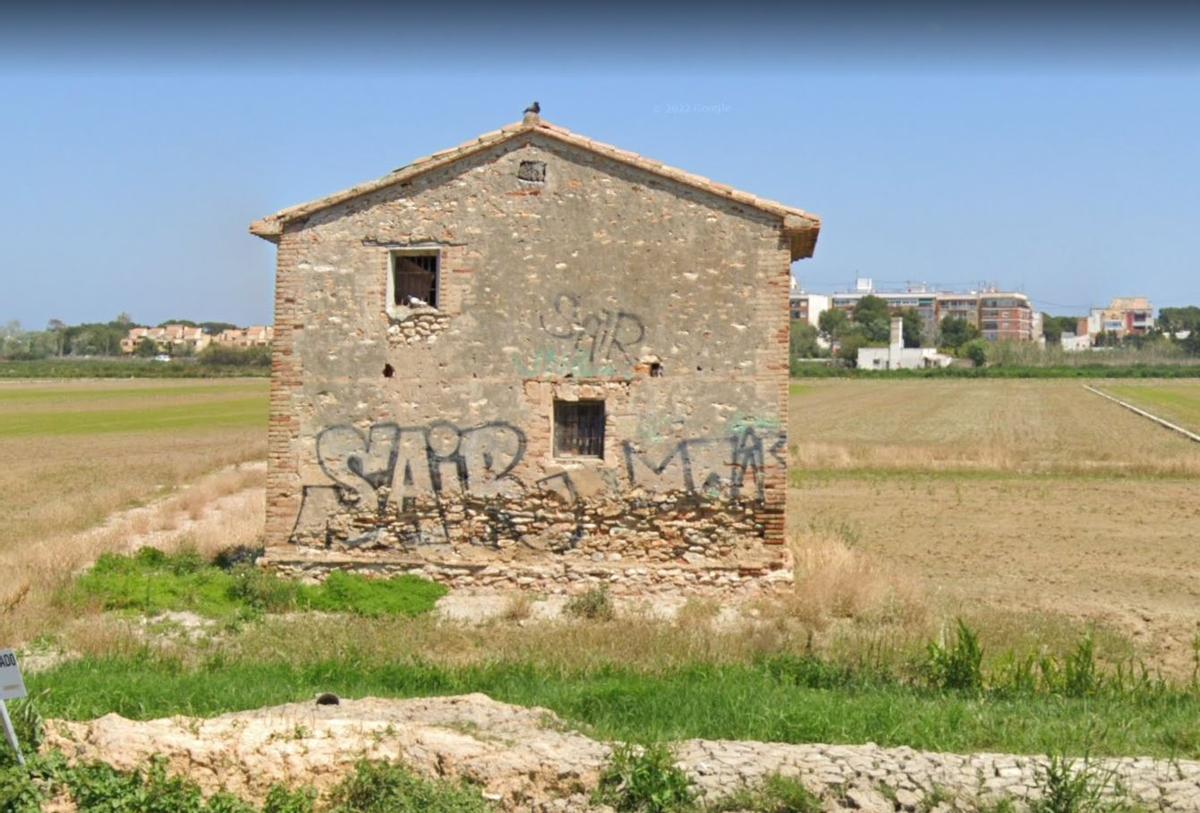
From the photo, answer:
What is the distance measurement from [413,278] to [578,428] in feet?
9.87

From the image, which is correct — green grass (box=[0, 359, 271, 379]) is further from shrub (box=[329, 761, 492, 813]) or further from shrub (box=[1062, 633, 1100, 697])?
shrub (box=[329, 761, 492, 813])

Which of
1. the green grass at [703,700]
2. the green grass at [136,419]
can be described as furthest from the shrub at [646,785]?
the green grass at [136,419]

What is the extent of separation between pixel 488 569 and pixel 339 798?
310 inches

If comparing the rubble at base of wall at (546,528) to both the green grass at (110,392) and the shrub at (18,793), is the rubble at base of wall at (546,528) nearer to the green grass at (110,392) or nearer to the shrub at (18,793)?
the shrub at (18,793)

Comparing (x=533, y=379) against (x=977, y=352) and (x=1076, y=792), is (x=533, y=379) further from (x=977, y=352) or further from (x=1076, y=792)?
(x=977, y=352)

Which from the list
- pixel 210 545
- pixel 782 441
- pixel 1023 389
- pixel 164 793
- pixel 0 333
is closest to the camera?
pixel 164 793

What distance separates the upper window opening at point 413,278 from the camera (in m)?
15.6

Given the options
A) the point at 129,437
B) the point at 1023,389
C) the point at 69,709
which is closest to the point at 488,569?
the point at 69,709

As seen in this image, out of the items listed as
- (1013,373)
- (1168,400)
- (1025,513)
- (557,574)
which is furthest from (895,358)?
(557,574)

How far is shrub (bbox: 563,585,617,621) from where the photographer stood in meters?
13.8

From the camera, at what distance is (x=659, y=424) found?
1508 centimetres

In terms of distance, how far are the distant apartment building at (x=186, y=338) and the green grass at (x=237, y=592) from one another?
376ft

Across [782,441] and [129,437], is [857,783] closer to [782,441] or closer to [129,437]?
[782,441]

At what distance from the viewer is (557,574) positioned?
1508 cm
